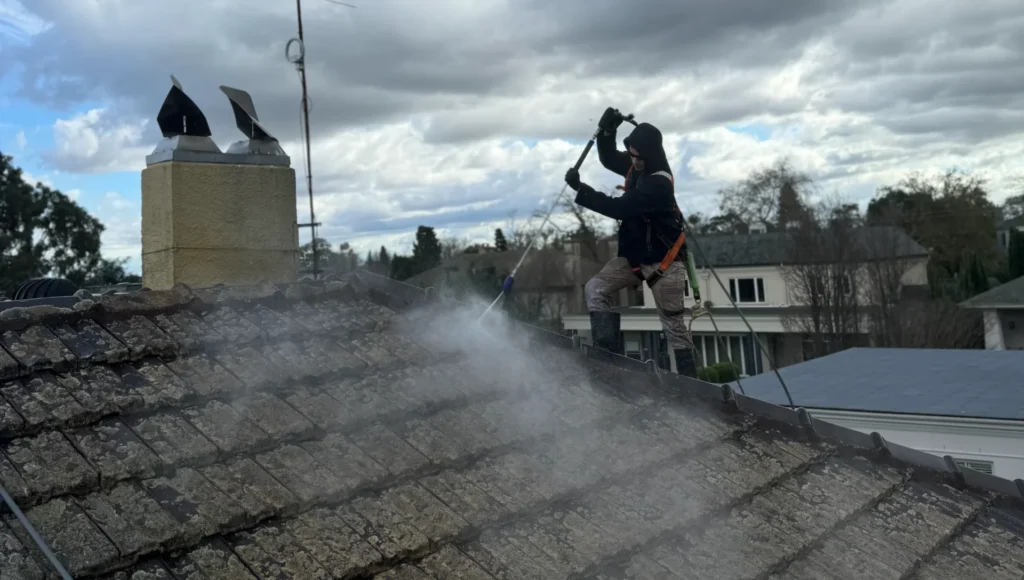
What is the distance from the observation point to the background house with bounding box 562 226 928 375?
110ft

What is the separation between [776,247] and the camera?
127 ft

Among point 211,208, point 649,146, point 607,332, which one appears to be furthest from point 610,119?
point 211,208

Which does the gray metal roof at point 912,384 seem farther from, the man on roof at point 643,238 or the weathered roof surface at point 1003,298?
the weathered roof surface at point 1003,298

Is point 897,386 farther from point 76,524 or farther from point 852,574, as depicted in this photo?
point 76,524

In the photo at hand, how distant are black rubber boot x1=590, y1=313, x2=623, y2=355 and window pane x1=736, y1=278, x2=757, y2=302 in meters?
34.7

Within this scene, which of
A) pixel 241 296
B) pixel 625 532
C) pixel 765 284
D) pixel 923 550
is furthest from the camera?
pixel 765 284

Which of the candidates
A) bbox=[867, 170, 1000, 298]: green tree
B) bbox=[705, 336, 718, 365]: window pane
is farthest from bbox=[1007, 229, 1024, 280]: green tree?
bbox=[705, 336, 718, 365]: window pane

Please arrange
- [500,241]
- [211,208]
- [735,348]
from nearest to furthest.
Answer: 1. [211,208]
2. [735,348]
3. [500,241]

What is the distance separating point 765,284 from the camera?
38219mm

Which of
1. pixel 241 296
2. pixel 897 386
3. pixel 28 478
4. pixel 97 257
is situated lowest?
pixel 897 386

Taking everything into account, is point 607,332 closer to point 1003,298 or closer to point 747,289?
point 1003,298

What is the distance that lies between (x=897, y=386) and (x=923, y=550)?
12461 millimetres

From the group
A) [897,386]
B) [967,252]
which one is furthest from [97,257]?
[967,252]

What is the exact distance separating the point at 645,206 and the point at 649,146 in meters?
0.44
